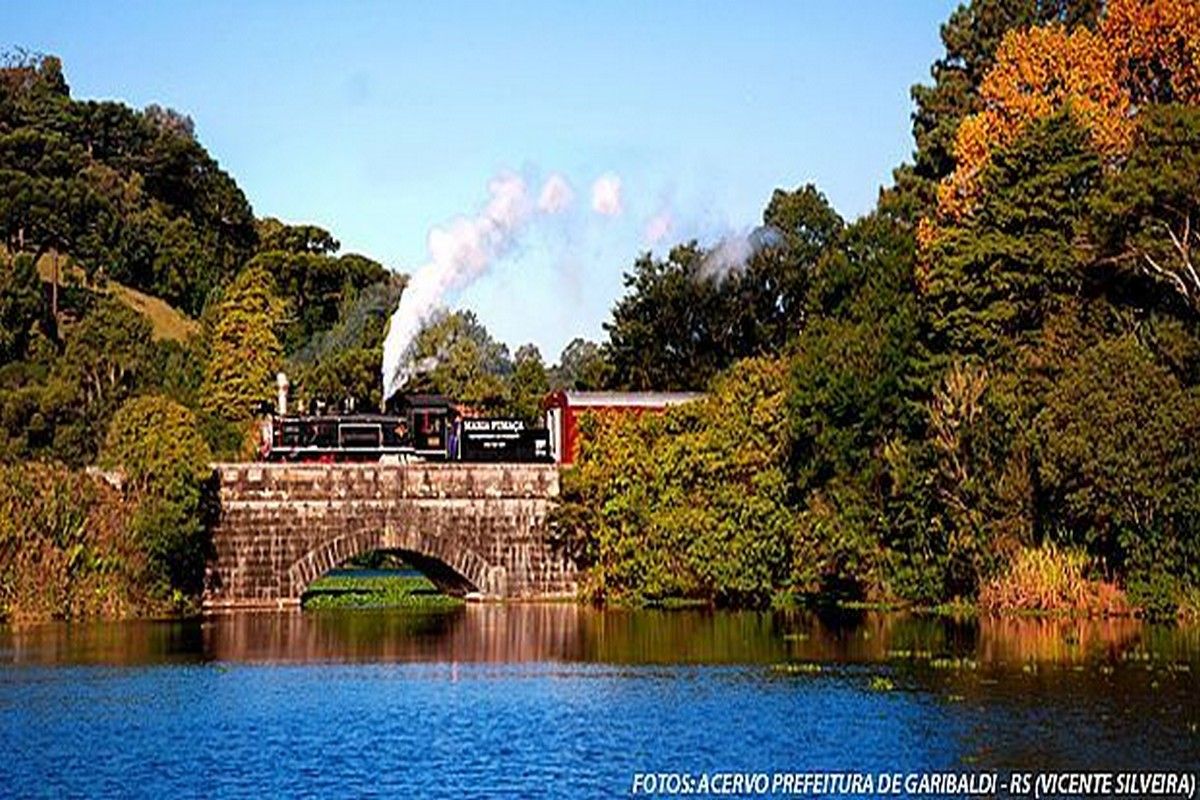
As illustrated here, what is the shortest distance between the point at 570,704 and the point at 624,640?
14.0 m

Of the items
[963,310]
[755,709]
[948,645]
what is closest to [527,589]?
[963,310]

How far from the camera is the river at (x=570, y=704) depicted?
3127 centimetres

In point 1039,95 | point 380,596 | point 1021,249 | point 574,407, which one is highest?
point 1039,95

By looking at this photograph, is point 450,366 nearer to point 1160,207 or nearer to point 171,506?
point 171,506

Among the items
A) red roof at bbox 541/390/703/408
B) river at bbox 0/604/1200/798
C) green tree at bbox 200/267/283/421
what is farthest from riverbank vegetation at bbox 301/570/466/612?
river at bbox 0/604/1200/798

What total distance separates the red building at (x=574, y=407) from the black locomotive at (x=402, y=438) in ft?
3.13

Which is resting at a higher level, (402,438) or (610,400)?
(610,400)

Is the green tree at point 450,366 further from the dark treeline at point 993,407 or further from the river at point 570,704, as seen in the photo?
the river at point 570,704

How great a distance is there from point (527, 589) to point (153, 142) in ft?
307

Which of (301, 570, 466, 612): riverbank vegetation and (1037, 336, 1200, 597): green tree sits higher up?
(1037, 336, 1200, 597): green tree

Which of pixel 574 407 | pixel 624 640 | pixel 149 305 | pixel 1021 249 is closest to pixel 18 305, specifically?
pixel 149 305

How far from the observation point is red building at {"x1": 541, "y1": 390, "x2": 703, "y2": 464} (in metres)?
73.0

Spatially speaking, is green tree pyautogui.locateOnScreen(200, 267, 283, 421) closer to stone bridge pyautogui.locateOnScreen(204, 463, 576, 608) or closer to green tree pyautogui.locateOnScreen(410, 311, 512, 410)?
green tree pyautogui.locateOnScreen(410, 311, 512, 410)

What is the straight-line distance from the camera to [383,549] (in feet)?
219
